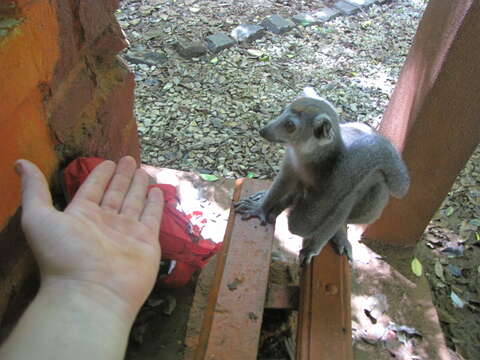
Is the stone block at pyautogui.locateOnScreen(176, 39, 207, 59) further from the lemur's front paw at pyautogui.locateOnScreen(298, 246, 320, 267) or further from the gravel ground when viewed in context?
the lemur's front paw at pyautogui.locateOnScreen(298, 246, 320, 267)

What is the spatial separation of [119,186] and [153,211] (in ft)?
0.59

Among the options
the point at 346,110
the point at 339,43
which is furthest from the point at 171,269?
the point at 339,43

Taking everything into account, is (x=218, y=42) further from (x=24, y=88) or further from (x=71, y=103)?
(x=24, y=88)

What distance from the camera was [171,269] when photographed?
2.35 meters

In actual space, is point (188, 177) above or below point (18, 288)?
below

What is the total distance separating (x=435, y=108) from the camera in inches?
95.7

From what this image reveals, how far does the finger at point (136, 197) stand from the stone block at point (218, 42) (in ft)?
10.9

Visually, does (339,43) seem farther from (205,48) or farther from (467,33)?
(467,33)

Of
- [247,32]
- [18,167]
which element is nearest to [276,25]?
[247,32]

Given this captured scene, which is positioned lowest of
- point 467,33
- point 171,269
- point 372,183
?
point 171,269

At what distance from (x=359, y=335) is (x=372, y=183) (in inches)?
41.0

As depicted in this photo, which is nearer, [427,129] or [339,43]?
[427,129]

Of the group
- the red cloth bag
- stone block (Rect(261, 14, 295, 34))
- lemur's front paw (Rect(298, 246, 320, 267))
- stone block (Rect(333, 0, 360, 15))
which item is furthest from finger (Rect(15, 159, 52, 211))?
stone block (Rect(333, 0, 360, 15))

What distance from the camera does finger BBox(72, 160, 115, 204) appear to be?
1707mm
